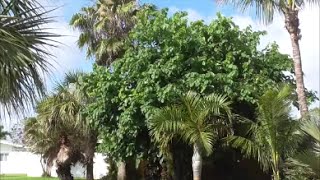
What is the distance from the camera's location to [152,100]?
17781 millimetres

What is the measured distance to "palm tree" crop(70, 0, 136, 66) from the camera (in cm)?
2312

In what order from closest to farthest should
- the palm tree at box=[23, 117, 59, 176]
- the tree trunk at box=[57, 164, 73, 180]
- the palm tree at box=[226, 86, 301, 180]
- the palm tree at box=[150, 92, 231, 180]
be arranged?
the palm tree at box=[226, 86, 301, 180], the palm tree at box=[150, 92, 231, 180], the palm tree at box=[23, 117, 59, 176], the tree trunk at box=[57, 164, 73, 180]

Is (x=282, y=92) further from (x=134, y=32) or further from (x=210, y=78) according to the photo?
(x=134, y=32)

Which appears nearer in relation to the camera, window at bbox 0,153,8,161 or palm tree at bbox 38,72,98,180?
palm tree at bbox 38,72,98,180

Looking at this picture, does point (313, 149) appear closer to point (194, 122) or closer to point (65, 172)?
point (194, 122)

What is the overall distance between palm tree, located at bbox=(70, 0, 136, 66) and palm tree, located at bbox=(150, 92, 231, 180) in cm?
689

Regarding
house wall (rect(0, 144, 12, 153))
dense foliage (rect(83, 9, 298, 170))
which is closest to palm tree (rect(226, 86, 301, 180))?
dense foliage (rect(83, 9, 298, 170))

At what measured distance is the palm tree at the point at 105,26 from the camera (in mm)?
23125

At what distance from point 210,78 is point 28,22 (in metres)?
10.2

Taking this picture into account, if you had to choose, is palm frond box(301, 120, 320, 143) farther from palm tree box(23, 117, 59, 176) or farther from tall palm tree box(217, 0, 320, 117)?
palm tree box(23, 117, 59, 176)

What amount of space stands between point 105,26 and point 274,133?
10.9 metres

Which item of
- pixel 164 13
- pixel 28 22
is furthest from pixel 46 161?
pixel 28 22

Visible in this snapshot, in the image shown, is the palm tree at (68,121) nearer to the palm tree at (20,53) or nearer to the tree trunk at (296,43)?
the tree trunk at (296,43)

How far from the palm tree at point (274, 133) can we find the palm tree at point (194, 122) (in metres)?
1.20
